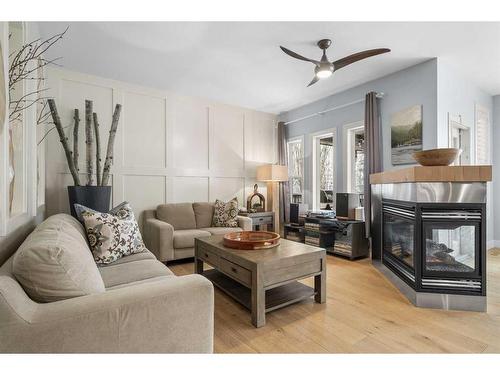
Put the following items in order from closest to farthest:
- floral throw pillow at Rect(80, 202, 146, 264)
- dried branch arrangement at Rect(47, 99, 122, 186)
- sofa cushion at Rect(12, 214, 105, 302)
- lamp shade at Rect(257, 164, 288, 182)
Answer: sofa cushion at Rect(12, 214, 105, 302) < floral throw pillow at Rect(80, 202, 146, 264) < dried branch arrangement at Rect(47, 99, 122, 186) < lamp shade at Rect(257, 164, 288, 182)

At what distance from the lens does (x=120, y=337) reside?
989 millimetres

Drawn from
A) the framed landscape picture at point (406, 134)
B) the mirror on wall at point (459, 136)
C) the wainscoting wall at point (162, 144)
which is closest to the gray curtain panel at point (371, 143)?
the framed landscape picture at point (406, 134)

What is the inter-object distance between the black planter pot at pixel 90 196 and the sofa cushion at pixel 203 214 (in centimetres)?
131

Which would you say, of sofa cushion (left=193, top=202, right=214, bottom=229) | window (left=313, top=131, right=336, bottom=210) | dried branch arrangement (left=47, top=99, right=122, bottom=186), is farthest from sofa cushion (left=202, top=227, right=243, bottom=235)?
window (left=313, top=131, right=336, bottom=210)

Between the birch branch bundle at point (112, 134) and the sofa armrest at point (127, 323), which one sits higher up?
the birch branch bundle at point (112, 134)

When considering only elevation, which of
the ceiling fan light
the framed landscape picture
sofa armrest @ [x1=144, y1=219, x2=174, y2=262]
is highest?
the ceiling fan light

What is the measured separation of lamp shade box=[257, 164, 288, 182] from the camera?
15.2ft

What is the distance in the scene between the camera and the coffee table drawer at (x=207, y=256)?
2.34 m

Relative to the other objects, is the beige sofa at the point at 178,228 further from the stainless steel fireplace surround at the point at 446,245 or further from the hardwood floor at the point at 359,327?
the stainless steel fireplace surround at the point at 446,245

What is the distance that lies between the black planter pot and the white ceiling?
5.10 feet

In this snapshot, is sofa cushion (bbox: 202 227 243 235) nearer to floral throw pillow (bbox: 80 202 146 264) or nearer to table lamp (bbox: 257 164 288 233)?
table lamp (bbox: 257 164 288 233)

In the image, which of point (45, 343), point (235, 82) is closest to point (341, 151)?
point (235, 82)

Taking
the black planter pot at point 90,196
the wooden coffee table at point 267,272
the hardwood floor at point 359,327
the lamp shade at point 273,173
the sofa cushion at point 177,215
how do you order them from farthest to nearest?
the lamp shade at point 273,173, the sofa cushion at point 177,215, the black planter pot at point 90,196, the wooden coffee table at point 267,272, the hardwood floor at point 359,327

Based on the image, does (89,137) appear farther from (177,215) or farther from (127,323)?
(127,323)
